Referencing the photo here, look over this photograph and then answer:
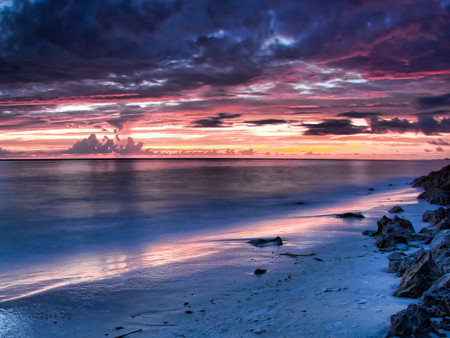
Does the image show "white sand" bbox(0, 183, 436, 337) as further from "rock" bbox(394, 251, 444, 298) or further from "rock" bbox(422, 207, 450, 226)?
"rock" bbox(422, 207, 450, 226)

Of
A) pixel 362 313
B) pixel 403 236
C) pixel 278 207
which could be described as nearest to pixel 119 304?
pixel 362 313

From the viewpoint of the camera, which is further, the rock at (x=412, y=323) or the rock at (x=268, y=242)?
the rock at (x=268, y=242)

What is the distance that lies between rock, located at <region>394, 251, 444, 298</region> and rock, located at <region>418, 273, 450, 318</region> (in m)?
0.68

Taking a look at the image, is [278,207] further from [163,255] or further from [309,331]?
[309,331]

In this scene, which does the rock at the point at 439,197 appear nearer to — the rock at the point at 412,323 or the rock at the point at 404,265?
the rock at the point at 404,265

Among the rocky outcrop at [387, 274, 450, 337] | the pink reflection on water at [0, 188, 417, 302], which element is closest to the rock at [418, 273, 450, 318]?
the rocky outcrop at [387, 274, 450, 337]

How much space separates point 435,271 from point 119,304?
17.0ft

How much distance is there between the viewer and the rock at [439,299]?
3804 millimetres

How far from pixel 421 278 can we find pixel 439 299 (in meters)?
0.95

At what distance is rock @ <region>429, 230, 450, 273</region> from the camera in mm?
5120

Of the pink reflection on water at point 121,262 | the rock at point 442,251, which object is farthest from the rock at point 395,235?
the rock at point 442,251

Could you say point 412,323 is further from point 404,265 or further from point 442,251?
point 404,265

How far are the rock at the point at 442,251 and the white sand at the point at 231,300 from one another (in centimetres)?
75

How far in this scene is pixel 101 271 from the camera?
8.73 m
